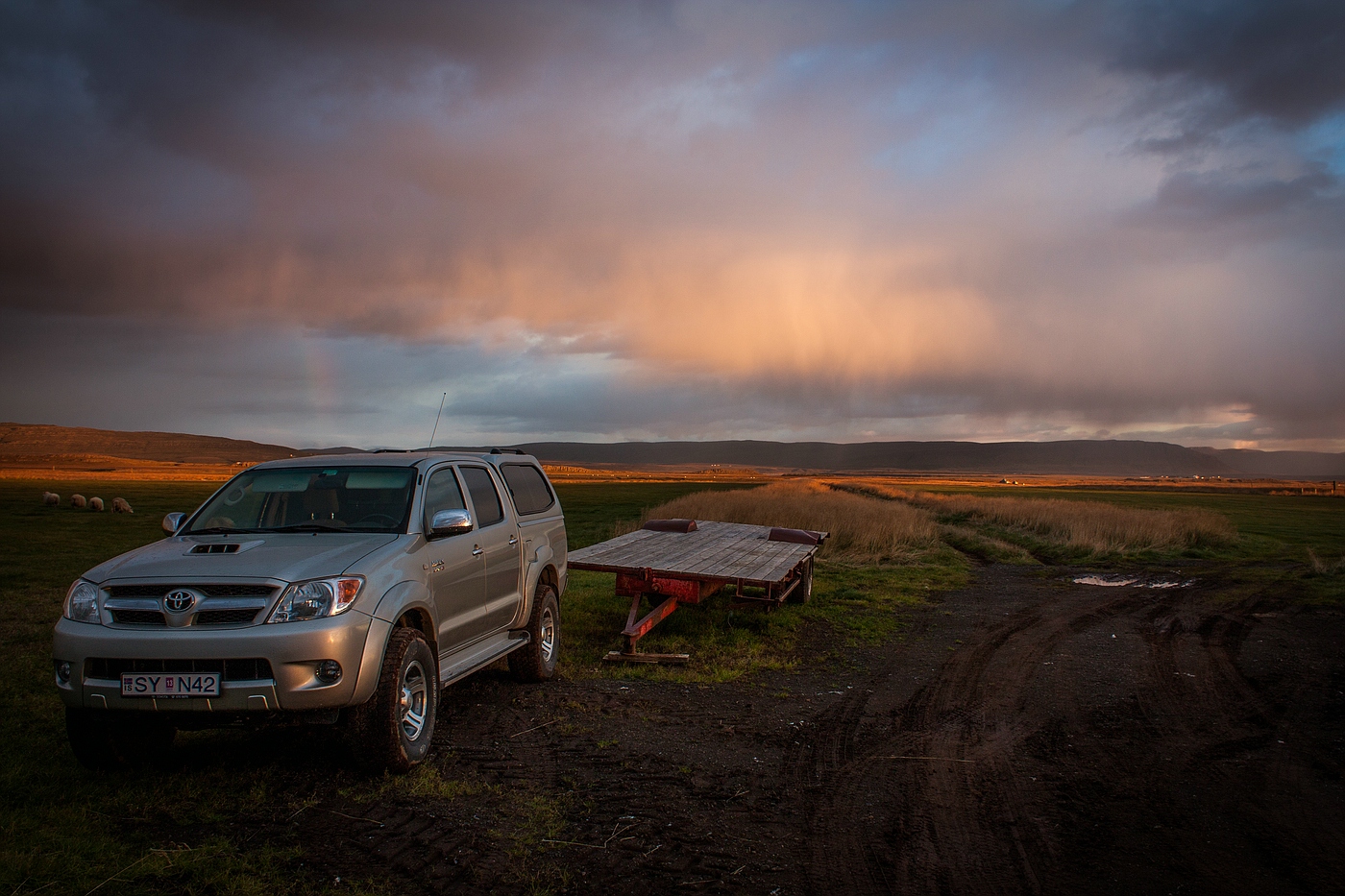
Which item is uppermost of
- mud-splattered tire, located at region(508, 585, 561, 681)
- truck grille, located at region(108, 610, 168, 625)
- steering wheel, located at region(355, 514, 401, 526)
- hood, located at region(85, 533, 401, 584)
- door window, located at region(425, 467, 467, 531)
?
door window, located at region(425, 467, 467, 531)

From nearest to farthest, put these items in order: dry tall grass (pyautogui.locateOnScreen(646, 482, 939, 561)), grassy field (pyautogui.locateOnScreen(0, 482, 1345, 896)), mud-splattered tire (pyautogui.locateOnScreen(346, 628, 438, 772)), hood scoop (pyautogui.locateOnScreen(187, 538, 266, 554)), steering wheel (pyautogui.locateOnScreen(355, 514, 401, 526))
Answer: grassy field (pyautogui.locateOnScreen(0, 482, 1345, 896)) → mud-splattered tire (pyautogui.locateOnScreen(346, 628, 438, 772)) → hood scoop (pyautogui.locateOnScreen(187, 538, 266, 554)) → steering wheel (pyautogui.locateOnScreen(355, 514, 401, 526)) → dry tall grass (pyautogui.locateOnScreen(646, 482, 939, 561))

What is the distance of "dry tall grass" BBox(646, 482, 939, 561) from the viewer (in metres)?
23.0

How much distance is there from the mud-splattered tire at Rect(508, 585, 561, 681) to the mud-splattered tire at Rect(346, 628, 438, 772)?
2123mm

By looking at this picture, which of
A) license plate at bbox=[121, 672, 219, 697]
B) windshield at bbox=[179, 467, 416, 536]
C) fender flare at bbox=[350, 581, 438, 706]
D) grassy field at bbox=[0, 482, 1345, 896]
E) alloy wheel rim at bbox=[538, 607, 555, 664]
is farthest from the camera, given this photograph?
alloy wheel rim at bbox=[538, 607, 555, 664]

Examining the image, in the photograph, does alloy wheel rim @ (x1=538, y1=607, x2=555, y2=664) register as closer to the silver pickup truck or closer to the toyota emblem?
the silver pickup truck

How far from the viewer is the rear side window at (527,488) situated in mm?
8438

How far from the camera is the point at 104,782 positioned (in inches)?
209

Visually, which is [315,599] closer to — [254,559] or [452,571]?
[254,559]

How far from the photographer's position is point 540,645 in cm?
821

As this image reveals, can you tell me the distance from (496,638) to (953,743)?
3923mm

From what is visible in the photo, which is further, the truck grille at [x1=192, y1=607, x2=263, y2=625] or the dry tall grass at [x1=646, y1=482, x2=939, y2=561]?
the dry tall grass at [x1=646, y1=482, x2=939, y2=561]

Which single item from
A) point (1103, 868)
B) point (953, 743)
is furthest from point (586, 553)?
point (1103, 868)

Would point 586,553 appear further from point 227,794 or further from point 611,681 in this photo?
point 227,794

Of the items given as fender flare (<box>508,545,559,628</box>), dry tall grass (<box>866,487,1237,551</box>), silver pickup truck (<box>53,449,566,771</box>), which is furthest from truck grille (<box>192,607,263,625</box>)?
dry tall grass (<box>866,487,1237,551</box>)
